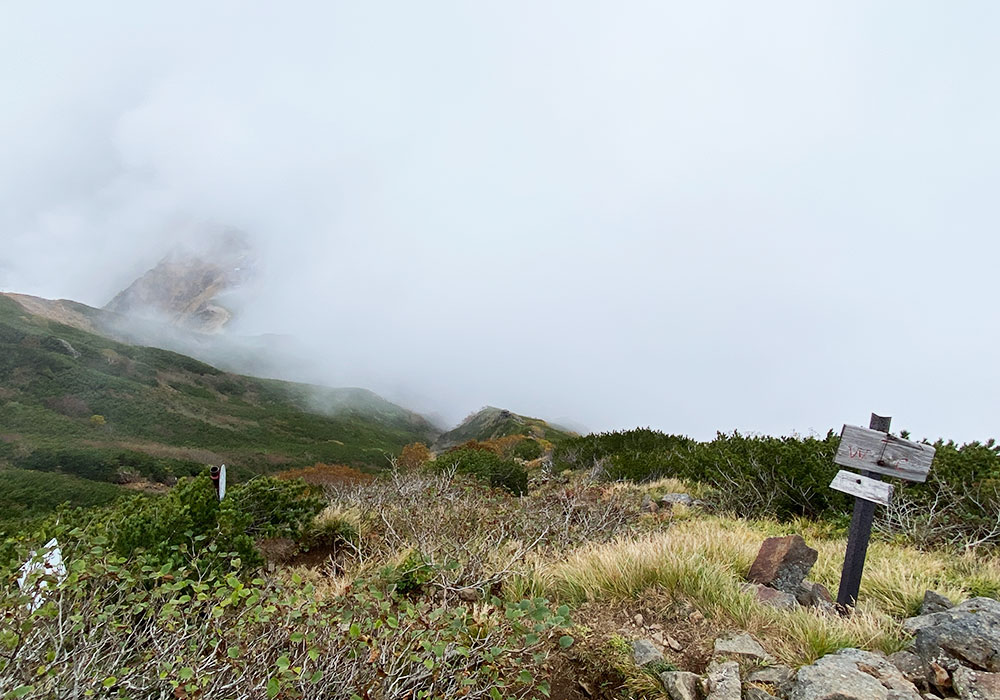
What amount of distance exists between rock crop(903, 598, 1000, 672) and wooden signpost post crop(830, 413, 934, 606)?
852mm

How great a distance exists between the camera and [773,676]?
10.4 ft

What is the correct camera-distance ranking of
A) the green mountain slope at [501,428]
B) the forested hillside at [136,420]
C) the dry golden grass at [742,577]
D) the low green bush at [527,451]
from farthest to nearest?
the green mountain slope at [501,428] → the forested hillside at [136,420] → the low green bush at [527,451] → the dry golden grass at [742,577]

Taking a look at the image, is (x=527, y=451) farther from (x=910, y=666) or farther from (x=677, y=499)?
(x=910, y=666)

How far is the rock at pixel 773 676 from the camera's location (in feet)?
10.3

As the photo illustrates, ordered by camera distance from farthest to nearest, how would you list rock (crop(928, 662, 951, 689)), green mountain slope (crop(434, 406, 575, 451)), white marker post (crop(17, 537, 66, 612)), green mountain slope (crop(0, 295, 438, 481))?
green mountain slope (crop(434, 406, 575, 451)) → green mountain slope (crop(0, 295, 438, 481)) → rock (crop(928, 662, 951, 689)) → white marker post (crop(17, 537, 66, 612))

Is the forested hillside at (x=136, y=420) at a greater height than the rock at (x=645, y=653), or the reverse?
the rock at (x=645, y=653)

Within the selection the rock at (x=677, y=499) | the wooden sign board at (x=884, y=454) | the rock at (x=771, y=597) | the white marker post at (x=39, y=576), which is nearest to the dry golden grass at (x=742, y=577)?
the rock at (x=771, y=597)

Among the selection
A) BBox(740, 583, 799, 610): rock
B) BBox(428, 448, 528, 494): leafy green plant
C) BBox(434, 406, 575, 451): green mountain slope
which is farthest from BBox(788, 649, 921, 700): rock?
BBox(434, 406, 575, 451): green mountain slope

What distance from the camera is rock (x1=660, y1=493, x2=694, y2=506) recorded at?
32.1ft

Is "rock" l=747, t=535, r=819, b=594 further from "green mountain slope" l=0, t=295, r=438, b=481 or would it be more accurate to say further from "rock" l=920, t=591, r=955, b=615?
"green mountain slope" l=0, t=295, r=438, b=481

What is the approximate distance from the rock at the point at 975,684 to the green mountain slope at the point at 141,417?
4399 cm

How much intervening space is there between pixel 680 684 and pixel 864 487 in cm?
244

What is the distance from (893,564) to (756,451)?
454 cm

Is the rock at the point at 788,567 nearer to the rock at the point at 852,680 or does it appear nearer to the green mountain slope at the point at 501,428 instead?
the rock at the point at 852,680
